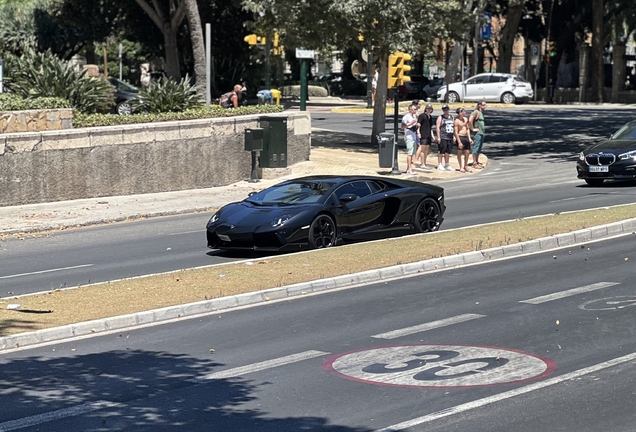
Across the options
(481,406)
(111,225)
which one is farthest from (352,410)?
(111,225)

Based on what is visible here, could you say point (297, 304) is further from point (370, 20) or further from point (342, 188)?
point (370, 20)

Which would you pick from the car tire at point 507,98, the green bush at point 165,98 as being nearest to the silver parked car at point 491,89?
the car tire at point 507,98

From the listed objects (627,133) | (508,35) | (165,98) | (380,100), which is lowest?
(627,133)

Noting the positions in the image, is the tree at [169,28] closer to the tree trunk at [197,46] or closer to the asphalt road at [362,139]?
the tree trunk at [197,46]

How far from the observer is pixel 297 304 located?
13.3 metres

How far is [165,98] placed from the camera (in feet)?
96.4

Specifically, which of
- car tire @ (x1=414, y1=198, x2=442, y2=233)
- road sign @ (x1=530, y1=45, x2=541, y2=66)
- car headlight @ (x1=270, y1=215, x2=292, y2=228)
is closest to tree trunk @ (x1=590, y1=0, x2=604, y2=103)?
road sign @ (x1=530, y1=45, x2=541, y2=66)

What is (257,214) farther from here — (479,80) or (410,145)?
(479,80)

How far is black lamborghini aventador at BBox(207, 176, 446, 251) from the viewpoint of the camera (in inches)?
676

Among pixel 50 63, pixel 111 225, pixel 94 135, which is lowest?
pixel 111 225

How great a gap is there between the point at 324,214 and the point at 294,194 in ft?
2.44

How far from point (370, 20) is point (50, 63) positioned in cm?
1090

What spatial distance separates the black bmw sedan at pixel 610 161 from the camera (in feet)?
84.8

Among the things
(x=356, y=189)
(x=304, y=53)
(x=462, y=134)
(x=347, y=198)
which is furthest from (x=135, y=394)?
(x=304, y=53)
